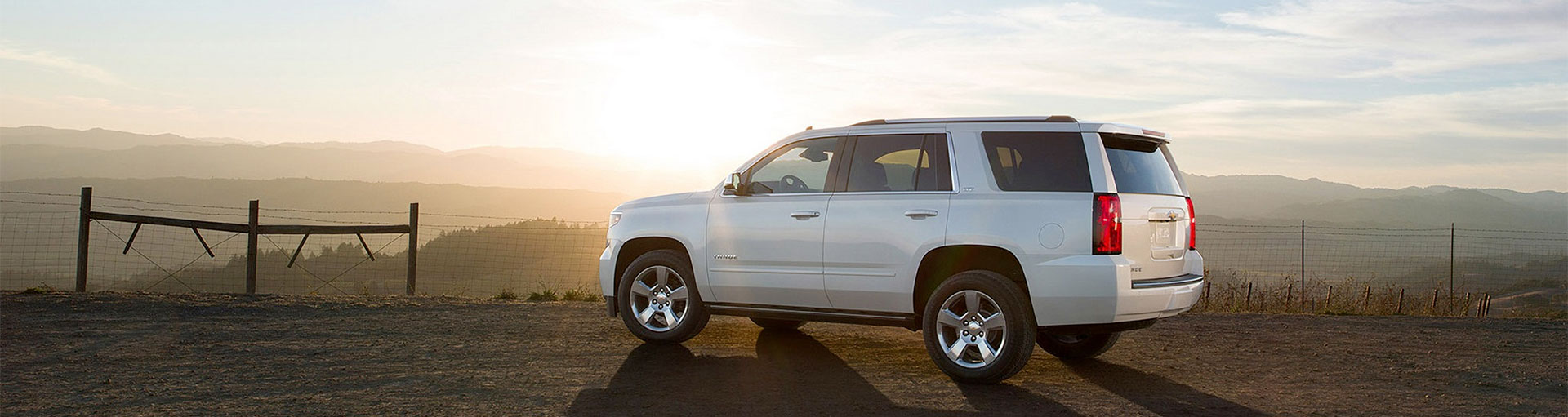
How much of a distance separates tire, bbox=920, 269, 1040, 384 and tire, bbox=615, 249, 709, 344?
2406mm

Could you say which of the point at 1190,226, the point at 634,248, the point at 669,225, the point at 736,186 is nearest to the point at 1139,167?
the point at 1190,226

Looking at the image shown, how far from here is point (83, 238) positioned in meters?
16.3

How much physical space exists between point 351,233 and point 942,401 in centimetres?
1227

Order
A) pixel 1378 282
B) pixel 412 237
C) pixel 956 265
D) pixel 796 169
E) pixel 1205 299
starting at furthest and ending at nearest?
1. pixel 1378 282
2. pixel 412 237
3. pixel 1205 299
4. pixel 796 169
5. pixel 956 265

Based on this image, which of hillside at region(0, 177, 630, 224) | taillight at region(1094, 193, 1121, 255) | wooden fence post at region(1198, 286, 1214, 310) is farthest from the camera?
hillside at region(0, 177, 630, 224)

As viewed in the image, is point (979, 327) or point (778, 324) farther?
point (778, 324)

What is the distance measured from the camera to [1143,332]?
454 inches

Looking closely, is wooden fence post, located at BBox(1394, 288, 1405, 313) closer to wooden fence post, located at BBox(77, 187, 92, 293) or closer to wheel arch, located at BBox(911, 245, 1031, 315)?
wheel arch, located at BBox(911, 245, 1031, 315)

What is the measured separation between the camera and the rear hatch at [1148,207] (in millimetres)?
7637

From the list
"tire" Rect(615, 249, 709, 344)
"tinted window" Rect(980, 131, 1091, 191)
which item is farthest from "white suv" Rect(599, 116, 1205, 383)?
"tire" Rect(615, 249, 709, 344)

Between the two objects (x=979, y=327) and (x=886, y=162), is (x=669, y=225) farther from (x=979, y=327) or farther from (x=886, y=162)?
(x=979, y=327)

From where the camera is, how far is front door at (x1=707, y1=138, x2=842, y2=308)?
8789 millimetres

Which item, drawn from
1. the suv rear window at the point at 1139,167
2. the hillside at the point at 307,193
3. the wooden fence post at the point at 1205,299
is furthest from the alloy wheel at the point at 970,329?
the hillside at the point at 307,193

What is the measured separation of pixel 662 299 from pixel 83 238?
35.8ft
